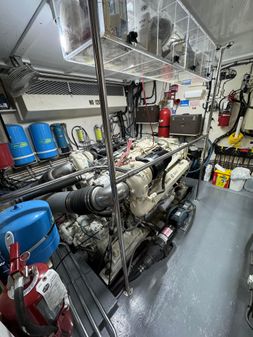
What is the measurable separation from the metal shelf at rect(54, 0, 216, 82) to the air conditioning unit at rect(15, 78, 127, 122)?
5.27ft

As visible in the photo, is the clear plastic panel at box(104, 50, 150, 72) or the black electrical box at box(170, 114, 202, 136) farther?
the black electrical box at box(170, 114, 202, 136)

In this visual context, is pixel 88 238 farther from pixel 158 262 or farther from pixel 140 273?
pixel 158 262

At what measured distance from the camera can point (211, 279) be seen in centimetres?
131

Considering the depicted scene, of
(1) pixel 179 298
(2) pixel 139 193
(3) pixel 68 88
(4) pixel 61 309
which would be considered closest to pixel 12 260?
(4) pixel 61 309

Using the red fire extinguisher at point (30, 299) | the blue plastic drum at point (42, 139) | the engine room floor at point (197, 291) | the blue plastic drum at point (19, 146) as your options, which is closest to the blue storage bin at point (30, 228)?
the red fire extinguisher at point (30, 299)

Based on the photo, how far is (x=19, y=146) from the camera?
6.94ft

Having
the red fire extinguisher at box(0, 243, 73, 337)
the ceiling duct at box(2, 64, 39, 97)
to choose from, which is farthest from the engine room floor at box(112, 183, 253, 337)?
the ceiling duct at box(2, 64, 39, 97)

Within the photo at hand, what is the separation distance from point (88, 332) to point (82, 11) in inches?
79.8

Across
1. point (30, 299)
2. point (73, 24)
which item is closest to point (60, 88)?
point (73, 24)

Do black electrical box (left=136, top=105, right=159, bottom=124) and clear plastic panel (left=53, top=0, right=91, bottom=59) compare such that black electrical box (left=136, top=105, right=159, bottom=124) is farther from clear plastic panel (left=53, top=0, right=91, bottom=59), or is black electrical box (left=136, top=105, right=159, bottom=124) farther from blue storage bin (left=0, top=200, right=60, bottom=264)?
blue storage bin (left=0, top=200, right=60, bottom=264)

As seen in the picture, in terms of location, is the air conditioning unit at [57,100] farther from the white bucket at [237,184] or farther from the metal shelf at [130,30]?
the white bucket at [237,184]

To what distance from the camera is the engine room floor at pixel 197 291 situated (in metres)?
1.02

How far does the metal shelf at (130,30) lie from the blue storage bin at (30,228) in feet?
3.47

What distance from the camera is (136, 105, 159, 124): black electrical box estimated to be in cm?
→ 358
